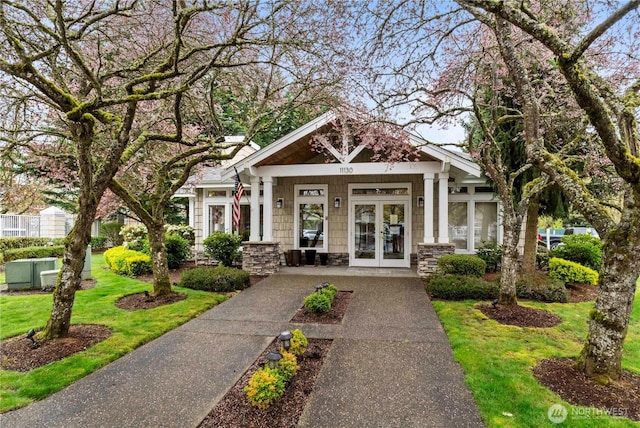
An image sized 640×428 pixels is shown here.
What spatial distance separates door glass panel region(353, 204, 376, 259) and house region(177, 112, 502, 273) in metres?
0.03

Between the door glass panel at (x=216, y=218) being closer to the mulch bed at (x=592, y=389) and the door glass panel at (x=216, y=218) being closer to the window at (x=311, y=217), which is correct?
the window at (x=311, y=217)

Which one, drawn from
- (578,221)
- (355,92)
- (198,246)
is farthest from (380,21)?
(578,221)

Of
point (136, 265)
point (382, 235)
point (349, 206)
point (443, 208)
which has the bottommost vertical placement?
point (136, 265)

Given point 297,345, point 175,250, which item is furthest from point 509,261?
point 175,250

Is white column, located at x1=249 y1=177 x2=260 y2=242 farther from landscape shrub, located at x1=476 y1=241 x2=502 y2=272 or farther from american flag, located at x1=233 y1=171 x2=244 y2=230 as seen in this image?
landscape shrub, located at x1=476 y1=241 x2=502 y2=272

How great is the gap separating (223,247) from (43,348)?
6.56 m

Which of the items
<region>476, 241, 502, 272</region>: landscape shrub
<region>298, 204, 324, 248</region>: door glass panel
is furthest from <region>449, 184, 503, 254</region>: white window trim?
<region>298, 204, 324, 248</region>: door glass panel

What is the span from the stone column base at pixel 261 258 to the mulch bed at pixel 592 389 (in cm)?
771

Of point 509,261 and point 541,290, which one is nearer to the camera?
point 509,261

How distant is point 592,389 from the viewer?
11.3 feet

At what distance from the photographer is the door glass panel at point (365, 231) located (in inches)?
461

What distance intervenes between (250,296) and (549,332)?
18.7 feet

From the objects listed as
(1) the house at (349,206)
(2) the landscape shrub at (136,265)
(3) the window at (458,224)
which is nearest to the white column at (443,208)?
(1) the house at (349,206)

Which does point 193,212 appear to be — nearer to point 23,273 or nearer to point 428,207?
point 23,273
